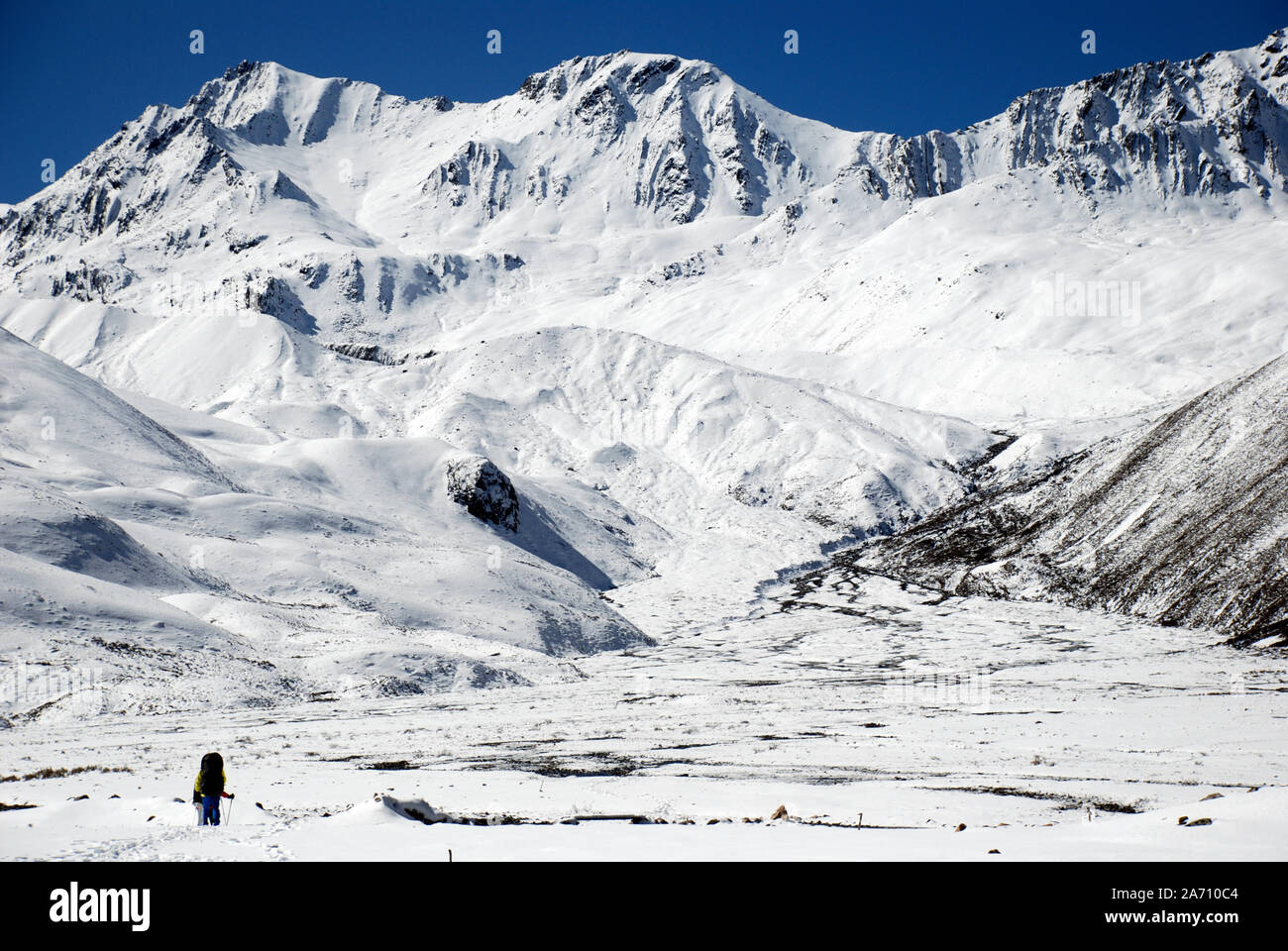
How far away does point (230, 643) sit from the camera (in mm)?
43875

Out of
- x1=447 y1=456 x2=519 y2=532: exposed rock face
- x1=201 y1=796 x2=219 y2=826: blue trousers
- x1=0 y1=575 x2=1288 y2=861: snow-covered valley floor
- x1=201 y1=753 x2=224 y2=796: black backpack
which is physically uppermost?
x1=447 y1=456 x2=519 y2=532: exposed rock face

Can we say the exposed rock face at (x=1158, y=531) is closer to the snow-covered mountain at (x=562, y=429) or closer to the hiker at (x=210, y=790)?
the snow-covered mountain at (x=562, y=429)

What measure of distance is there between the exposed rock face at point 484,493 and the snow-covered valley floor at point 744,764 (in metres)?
31.4

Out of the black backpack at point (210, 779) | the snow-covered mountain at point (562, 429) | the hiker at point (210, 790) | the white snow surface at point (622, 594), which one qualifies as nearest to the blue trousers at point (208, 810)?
the hiker at point (210, 790)

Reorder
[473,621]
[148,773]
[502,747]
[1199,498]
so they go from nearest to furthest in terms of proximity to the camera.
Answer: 1. [148,773]
2. [502,747]
3. [473,621]
4. [1199,498]

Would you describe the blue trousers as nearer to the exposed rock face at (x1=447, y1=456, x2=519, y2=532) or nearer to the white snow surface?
the white snow surface

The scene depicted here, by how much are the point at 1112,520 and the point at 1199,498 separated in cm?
738

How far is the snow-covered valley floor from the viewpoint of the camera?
40.1ft

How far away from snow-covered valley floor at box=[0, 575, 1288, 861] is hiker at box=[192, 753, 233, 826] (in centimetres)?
49

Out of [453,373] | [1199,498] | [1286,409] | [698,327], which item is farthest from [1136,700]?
[698,327]

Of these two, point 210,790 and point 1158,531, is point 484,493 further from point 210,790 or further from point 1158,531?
point 210,790

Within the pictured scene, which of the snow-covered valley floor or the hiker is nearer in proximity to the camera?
the snow-covered valley floor

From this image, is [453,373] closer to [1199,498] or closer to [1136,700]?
[1199,498]

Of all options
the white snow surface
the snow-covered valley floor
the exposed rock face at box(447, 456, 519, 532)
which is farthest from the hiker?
the exposed rock face at box(447, 456, 519, 532)
